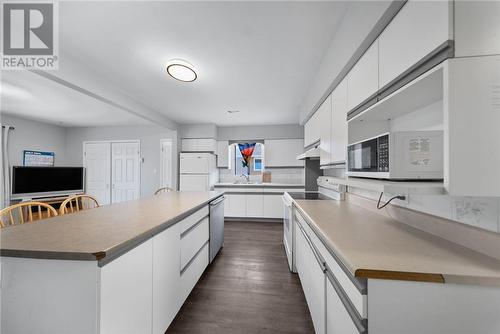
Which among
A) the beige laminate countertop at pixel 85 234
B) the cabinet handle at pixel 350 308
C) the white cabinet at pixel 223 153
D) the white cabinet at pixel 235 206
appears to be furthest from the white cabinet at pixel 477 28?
the white cabinet at pixel 223 153

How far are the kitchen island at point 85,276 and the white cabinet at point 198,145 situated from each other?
3.79 metres

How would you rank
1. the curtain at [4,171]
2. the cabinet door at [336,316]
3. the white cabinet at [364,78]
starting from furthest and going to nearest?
the curtain at [4,171], the white cabinet at [364,78], the cabinet door at [336,316]

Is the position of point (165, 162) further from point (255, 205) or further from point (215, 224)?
point (215, 224)

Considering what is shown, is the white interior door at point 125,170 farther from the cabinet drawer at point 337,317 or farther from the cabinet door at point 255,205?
the cabinet drawer at point 337,317

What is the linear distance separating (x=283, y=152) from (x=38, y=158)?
19.5ft

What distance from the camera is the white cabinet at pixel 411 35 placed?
78 centimetres

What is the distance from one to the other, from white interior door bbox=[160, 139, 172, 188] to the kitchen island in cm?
390

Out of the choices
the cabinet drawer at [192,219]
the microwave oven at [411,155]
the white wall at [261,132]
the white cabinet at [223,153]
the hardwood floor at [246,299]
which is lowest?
the hardwood floor at [246,299]

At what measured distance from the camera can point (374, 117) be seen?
1.48m

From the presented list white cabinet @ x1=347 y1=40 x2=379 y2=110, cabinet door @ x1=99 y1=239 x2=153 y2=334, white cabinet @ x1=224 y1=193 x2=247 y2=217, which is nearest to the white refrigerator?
white cabinet @ x1=224 y1=193 x2=247 y2=217

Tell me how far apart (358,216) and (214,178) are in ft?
13.9

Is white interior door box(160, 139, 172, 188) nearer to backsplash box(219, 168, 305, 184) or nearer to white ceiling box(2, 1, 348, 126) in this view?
white ceiling box(2, 1, 348, 126)

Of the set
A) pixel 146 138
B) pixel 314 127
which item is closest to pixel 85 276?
pixel 314 127

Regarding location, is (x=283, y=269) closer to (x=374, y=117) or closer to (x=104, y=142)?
(x=374, y=117)
